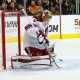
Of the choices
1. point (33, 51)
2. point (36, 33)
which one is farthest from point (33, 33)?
point (33, 51)

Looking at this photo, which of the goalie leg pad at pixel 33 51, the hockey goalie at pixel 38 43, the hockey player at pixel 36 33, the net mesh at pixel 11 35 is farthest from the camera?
the net mesh at pixel 11 35

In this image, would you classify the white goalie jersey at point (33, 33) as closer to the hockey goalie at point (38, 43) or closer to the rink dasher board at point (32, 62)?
the hockey goalie at point (38, 43)

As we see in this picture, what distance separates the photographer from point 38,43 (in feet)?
16.6

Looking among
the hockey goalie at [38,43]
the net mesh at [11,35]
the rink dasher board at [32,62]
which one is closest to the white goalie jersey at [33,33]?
the hockey goalie at [38,43]

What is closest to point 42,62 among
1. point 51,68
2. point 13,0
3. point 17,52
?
point 51,68

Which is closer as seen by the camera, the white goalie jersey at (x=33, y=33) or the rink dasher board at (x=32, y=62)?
the rink dasher board at (x=32, y=62)

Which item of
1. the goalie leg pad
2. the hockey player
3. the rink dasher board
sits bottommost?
the rink dasher board

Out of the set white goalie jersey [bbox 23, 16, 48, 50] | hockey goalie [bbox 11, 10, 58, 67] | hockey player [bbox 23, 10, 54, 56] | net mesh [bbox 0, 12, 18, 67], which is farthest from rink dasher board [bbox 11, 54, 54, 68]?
net mesh [bbox 0, 12, 18, 67]

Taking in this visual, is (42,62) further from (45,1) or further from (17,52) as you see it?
(45,1)

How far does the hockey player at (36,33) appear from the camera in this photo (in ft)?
16.1

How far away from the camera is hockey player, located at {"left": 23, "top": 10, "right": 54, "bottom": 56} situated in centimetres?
491

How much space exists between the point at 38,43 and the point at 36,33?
0.99 feet

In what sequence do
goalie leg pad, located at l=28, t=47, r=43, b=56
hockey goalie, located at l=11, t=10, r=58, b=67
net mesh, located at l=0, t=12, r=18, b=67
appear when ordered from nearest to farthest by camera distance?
hockey goalie, located at l=11, t=10, r=58, b=67 → goalie leg pad, located at l=28, t=47, r=43, b=56 → net mesh, located at l=0, t=12, r=18, b=67

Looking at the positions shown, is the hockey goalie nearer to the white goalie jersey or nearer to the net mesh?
the white goalie jersey
